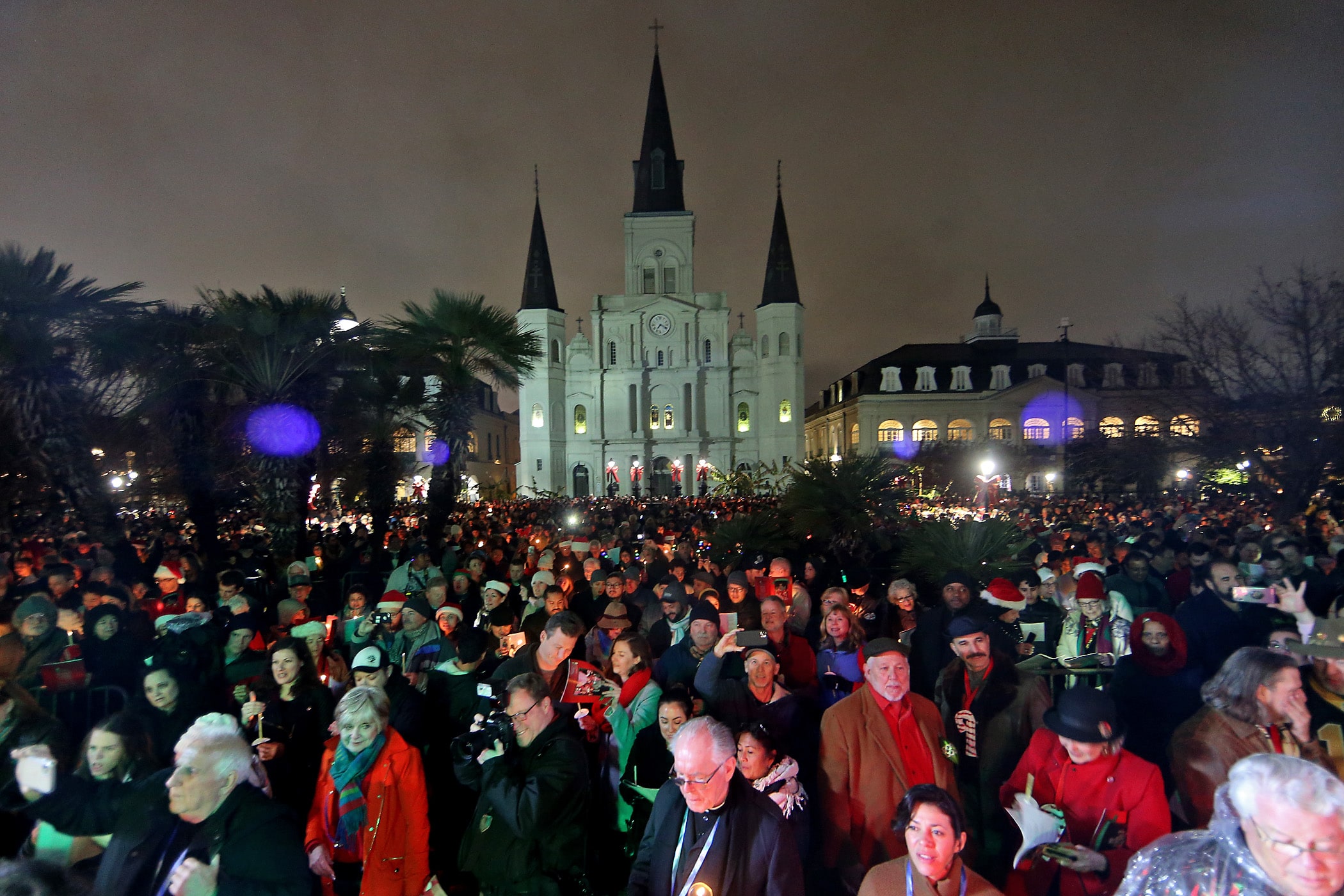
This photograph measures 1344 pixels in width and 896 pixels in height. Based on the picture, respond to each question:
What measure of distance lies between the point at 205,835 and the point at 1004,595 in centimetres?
493

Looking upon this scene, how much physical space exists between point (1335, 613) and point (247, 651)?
7908 mm

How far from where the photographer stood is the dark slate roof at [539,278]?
5809cm

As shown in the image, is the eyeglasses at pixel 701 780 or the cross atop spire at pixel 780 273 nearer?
the eyeglasses at pixel 701 780

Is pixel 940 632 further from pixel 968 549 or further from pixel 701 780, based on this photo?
pixel 968 549

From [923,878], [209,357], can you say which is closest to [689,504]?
[209,357]

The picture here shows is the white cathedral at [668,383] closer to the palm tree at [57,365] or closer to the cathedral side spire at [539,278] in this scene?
the cathedral side spire at [539,278]

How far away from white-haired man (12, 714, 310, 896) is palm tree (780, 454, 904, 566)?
29.6 ft

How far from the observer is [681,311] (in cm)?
5878

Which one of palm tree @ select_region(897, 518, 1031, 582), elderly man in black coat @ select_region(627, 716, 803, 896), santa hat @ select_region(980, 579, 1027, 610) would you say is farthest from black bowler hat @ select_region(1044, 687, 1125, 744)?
palm tree @ select_region(897, 518, 1031, 582)

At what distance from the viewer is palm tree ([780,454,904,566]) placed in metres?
11.0

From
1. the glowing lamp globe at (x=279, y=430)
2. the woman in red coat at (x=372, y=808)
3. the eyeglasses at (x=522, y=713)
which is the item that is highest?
the glowing lamp globe at (x=279, y=430)

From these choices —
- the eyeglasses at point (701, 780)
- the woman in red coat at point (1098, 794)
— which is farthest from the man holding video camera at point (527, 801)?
the woman in red coat at point (1098, 794)

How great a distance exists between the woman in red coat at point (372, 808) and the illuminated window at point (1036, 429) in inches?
2161

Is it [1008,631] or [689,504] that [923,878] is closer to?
[1008,631]
